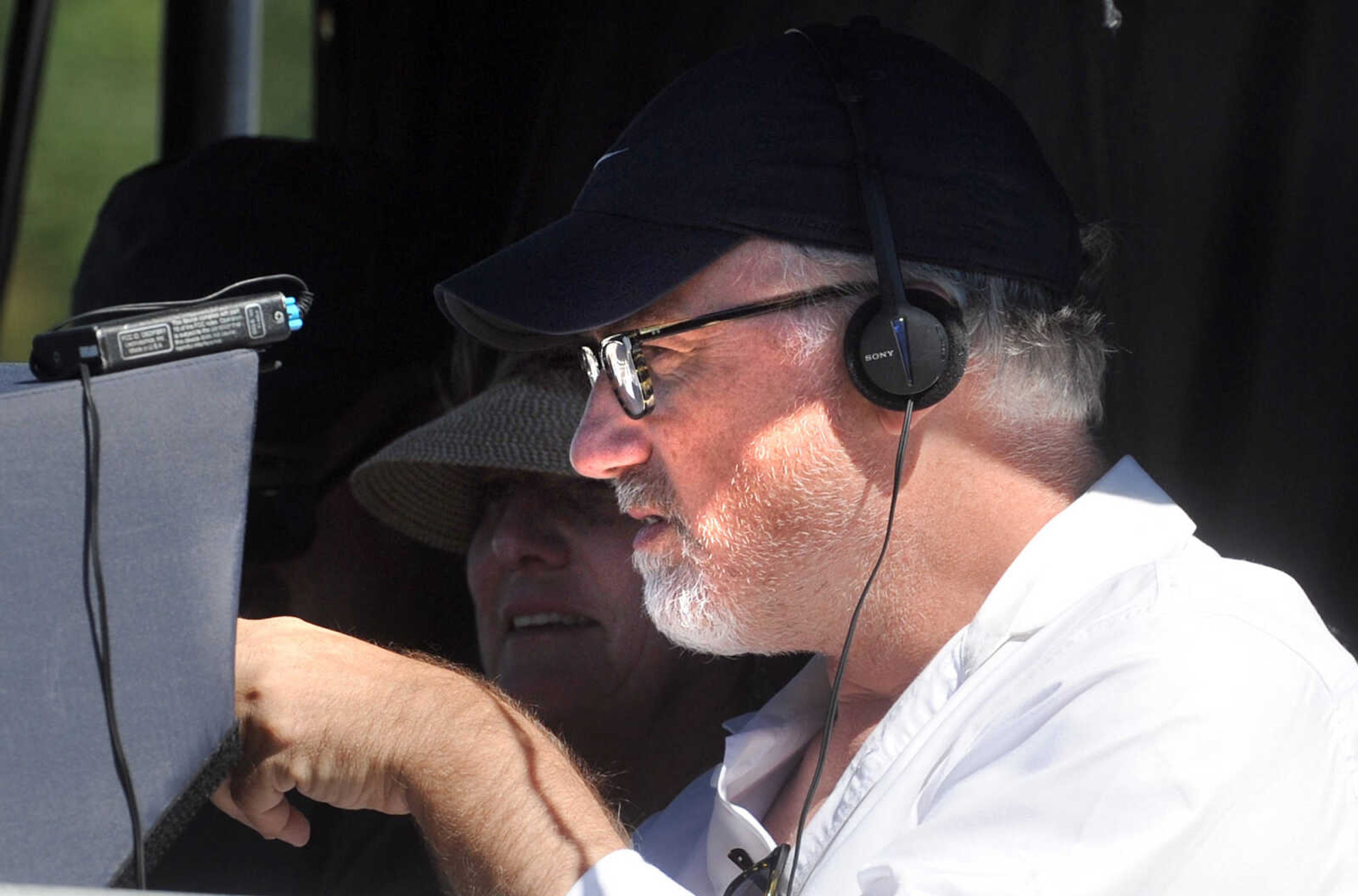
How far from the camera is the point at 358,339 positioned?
96.4 inches

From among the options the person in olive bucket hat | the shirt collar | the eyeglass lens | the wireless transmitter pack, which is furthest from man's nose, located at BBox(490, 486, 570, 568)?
the wireless transmitter pack

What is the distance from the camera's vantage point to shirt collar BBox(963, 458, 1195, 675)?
1439 mm

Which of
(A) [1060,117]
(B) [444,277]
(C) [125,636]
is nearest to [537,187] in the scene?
(B) [444,277]

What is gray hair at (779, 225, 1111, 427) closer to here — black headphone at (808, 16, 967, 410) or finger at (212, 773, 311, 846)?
black headphone at (808, 16, 967, 410)

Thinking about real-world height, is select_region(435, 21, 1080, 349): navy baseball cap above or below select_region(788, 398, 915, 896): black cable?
above

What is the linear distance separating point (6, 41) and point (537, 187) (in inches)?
49.8

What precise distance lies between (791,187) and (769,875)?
0.71 m

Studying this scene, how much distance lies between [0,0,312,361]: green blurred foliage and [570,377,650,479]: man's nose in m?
3.61

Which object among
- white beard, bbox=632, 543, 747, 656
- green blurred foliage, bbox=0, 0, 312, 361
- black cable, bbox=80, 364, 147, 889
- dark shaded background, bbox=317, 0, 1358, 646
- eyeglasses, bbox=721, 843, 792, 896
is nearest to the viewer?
black cable, bbox=80, 364, 147, 889

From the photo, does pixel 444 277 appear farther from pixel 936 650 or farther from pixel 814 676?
pixel 936 650

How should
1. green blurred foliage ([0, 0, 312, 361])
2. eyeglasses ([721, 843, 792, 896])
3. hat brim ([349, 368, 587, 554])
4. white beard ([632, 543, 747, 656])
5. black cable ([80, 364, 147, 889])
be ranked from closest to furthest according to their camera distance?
black cable ([80, 364, 147, 889]), eyeglasses ([721, 843, 792, 896]), white beard ([632, 543, 747, 656]), hat brim ([349, 368, 587, 554]), green blurred foliage ([0, 0, 312, 361])

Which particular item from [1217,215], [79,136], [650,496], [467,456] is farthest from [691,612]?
[79,136]

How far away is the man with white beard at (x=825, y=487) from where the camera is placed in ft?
4.51

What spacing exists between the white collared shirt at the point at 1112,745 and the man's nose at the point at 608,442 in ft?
1.29
